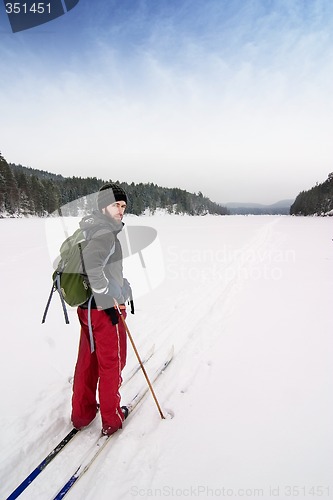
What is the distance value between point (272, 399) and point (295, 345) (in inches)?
63.0

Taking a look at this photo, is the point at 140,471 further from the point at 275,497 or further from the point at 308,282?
the point at 308,282

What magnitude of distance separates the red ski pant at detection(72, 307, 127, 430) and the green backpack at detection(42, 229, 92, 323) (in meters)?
0.25

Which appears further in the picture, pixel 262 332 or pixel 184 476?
pixel 262 332

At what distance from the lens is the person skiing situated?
92.1 inches

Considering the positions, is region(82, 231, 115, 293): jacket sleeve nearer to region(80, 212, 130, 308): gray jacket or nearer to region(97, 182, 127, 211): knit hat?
region(80, 212, 130, 308): gray jacket

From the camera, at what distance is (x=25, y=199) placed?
177ft

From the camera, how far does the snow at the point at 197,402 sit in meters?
2.40

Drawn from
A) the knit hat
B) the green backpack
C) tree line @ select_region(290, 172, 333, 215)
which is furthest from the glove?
tree line @ select_region(290, 172, 333, 215)

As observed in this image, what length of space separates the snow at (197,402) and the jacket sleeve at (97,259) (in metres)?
0.80

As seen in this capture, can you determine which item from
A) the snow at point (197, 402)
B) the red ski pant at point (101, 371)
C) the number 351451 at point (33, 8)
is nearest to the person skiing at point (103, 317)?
the red ski pant at point (101, 371)

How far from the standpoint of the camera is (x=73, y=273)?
2357 mm

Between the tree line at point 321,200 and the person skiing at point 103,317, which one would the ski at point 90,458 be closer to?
the person skiing at point 103,317

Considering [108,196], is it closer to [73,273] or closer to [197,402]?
[73,273]

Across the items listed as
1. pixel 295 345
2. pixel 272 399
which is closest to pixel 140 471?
pixel 272 399
